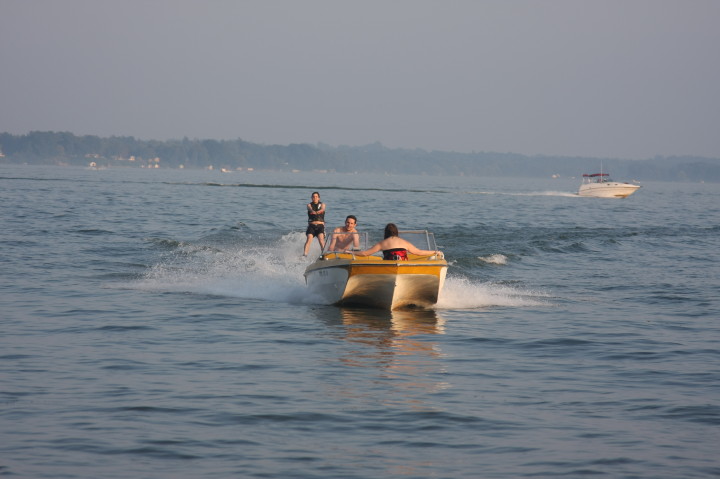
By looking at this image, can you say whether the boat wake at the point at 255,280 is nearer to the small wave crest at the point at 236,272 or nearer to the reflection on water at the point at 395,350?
the small wave crest at the point at 236,272

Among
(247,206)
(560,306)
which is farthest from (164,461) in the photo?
(247,206)

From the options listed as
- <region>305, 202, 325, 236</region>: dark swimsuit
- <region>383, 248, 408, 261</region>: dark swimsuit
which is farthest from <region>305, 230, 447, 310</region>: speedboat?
<region>305, 202, 325, 236</region>: dark swimsuit

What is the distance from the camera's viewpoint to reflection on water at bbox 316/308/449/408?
1114 centimetres

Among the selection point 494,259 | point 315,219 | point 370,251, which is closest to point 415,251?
point 370,251

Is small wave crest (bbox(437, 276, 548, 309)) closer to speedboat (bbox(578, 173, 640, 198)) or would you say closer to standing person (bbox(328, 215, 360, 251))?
standing person (bbox(328, 215, 360, 251))

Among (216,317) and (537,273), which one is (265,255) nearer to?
(537,273)

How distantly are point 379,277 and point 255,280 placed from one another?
5.91 metres

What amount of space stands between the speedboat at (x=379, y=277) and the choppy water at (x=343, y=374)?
38 centimetres

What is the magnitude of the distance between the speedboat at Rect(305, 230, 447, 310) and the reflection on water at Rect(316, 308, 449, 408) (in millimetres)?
259

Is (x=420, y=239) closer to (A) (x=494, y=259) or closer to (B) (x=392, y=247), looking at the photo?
(B) (x=392, y=247)

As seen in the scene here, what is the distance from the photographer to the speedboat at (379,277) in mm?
16812

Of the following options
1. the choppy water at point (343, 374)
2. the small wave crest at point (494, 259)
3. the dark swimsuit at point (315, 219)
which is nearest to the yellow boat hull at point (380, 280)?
the choppy water at point (343, 374)

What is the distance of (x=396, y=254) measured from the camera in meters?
16.9

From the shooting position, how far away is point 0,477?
25.2ft
